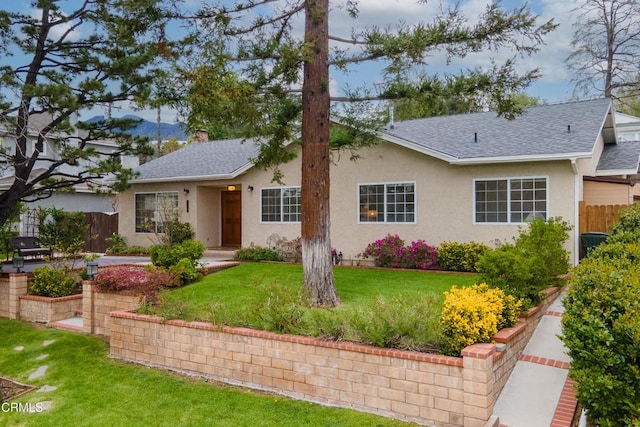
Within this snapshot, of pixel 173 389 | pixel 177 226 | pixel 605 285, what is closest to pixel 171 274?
pixel 173 389

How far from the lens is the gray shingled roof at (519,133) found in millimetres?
11742

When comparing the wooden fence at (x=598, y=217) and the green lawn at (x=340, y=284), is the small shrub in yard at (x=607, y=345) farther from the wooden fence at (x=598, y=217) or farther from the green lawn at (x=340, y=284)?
the wooden fence at (x=598, y=217)

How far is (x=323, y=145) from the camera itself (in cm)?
895

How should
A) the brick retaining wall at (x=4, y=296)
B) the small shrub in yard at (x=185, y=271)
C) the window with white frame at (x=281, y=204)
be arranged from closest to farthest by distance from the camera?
the small shrub in yard at (x=185, y=271)
the brick retaining wall at (x=4, y=296)
the window with white frame at (x=281, y=204)

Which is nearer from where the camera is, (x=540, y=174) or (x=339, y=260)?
(x=540, y=174)

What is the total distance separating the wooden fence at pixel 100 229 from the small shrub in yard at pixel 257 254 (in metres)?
8.30

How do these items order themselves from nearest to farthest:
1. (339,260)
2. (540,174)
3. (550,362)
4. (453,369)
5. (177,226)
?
(453,369)
(550,362)
(540,174)
(339,260)
(177,226)

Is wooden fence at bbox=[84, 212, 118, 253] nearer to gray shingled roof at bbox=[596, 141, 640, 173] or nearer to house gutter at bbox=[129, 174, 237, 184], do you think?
house gutter at bbox=[129, 174, 237, 184]

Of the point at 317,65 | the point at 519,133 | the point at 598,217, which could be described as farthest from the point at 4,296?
the point at 598,217

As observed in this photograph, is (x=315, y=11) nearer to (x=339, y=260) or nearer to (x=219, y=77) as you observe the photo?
(x=219, y=77)

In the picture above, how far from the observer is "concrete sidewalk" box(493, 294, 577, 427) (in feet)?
16.7

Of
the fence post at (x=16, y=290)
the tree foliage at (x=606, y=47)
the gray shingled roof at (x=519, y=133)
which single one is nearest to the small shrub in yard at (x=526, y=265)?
the gray shingled roof at (x=519, y=133)

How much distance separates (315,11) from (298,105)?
7.18 feet

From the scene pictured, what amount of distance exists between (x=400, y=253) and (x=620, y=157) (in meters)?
7.59
